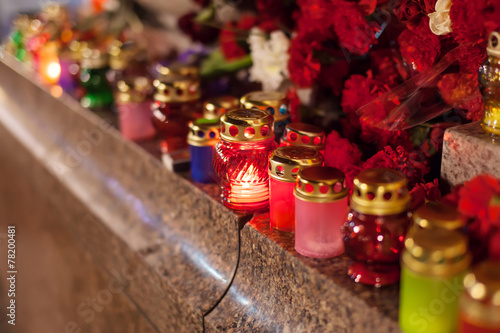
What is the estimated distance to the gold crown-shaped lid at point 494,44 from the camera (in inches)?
28.2

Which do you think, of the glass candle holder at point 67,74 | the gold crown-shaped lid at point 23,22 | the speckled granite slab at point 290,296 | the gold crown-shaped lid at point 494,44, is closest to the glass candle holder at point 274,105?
the speckled granite slab at point 290,296

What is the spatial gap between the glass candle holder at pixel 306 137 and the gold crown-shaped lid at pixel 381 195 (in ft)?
0.80

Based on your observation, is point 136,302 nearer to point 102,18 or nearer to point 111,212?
point 111,212

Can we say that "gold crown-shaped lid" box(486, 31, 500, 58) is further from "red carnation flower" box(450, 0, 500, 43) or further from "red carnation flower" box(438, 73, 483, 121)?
"red carnation flower" box(438, 73, 483, 121)

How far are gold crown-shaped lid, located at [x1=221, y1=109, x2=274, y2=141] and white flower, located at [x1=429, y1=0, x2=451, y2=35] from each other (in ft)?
0.95

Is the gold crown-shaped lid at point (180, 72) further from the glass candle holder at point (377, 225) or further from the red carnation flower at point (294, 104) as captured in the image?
the glass candle holder at point (377, 225)

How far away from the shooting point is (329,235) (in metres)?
0.82

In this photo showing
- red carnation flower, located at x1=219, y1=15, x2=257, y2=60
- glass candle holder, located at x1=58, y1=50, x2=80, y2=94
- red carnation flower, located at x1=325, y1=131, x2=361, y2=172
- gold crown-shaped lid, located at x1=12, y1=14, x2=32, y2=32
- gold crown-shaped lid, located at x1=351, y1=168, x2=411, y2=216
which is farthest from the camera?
gold crown-shaped lid, located at x1=12, y1=14, x2=32, y2=32

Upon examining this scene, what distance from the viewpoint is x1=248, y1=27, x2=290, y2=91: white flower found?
4.16 feet

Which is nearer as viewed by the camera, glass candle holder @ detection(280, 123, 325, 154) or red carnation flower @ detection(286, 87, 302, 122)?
glass candle holder @ detection(280, 123, 325, 154)

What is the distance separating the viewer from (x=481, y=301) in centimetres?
56

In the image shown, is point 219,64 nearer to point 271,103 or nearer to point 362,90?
point 271,103

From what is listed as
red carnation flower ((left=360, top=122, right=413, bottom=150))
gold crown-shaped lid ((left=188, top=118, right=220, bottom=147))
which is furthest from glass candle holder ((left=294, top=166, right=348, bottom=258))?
gold crown-shaped lid ((left=188, top=118, right=220, bottom=147))

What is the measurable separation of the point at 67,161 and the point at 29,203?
1.84 feet
